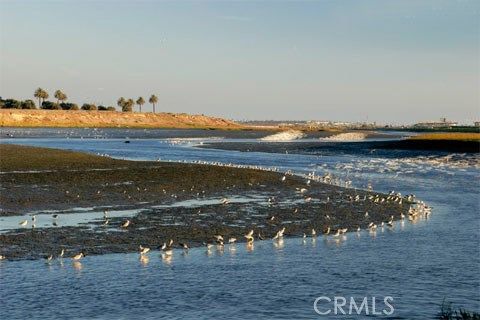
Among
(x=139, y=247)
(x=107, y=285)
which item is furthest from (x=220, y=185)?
(x=107, y=285)

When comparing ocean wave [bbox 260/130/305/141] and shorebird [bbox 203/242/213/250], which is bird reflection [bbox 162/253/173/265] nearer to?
shorebird [bbox 203/242/213/250]

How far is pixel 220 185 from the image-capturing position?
4441 centimetres

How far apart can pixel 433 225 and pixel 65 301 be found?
18352mm

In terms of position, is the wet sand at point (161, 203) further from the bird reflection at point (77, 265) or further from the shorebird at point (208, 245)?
the bird reflection at point (77, 265)

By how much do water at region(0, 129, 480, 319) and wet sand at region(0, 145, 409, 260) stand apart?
225cm

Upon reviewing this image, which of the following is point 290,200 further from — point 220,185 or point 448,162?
point 448,162

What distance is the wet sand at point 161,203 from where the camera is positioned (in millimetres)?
25359

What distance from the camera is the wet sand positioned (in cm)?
2536

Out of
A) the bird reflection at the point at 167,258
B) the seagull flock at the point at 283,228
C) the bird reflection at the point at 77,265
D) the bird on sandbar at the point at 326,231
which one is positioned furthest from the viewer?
the bird on sandbar at the point at 326,231

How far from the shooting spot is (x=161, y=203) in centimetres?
3562

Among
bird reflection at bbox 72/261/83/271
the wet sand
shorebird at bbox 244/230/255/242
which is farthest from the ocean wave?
bird reflection at bbox 72/261/83/271

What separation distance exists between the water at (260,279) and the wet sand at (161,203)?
2252 mm

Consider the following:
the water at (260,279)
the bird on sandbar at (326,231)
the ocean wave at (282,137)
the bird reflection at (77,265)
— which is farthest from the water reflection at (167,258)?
the ocean wave at (282,137)

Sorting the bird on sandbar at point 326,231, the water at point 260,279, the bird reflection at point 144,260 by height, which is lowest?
the water at point 260,279
